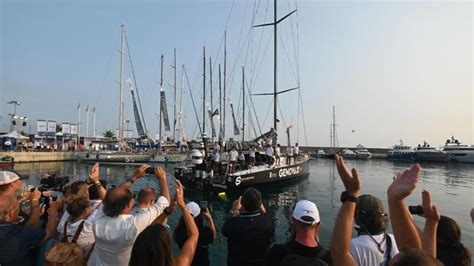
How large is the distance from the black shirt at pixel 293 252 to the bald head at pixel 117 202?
4.73ft

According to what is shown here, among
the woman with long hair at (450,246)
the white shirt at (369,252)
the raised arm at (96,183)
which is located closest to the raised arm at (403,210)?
the white shirt at (369,252)

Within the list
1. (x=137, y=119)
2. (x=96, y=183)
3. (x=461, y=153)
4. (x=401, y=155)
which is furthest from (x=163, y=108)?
(x=461, y=153)

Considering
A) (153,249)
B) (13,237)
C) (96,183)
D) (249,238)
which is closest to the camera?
(153,249)

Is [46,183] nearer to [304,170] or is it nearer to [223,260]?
[223,260]

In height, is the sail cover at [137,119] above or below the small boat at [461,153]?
above

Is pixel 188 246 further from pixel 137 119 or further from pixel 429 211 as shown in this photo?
pixel 137 119

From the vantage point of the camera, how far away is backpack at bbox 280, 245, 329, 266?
216 centimetres

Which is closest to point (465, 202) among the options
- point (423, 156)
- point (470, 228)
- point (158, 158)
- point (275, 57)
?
point (470, 228)

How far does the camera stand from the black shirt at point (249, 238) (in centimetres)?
365

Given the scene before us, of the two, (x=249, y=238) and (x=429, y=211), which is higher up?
(x=429, y=211)

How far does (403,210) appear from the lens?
2.17 meters

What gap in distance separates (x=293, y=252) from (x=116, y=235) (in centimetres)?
161

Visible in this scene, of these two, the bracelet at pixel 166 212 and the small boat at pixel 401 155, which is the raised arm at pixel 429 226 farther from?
the small boat at pixel 401 155

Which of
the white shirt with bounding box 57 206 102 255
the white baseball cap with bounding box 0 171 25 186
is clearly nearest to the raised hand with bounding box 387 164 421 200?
Answer: the white shirt with bounding box 57 206 102 255
